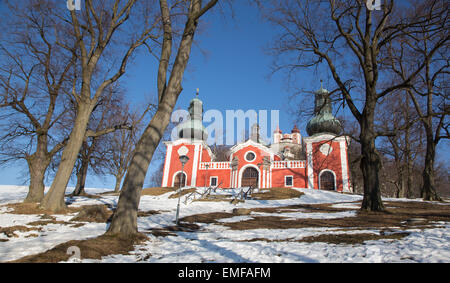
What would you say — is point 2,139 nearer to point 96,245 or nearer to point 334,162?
point 96,245

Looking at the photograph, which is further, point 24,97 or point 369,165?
point 24,97

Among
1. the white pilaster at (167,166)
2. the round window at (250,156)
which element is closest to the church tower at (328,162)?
the round window at (250,156)

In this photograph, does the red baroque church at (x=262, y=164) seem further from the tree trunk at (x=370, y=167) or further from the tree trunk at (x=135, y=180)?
the tree trunk at (x=135, y=180)

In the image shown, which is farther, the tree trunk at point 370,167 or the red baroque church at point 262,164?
the red baroque church at point 262,164

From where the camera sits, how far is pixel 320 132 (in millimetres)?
28609

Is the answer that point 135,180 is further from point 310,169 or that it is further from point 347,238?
point 310,169

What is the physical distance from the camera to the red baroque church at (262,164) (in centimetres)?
2659

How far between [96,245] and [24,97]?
415 inches

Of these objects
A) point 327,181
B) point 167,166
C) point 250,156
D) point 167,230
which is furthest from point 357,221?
point 167,166

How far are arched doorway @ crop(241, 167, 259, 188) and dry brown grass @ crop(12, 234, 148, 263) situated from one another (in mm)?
25373

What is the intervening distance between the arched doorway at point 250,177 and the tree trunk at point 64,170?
874 inches

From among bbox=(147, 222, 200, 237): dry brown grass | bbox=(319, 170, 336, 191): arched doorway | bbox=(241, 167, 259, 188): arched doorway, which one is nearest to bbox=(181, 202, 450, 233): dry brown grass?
bbox=(147, 222, 200, 237): dry brown grass

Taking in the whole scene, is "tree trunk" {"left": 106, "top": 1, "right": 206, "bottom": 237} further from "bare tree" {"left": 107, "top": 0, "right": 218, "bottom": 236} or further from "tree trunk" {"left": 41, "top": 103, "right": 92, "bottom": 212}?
"tree trunk" {"left": 41, "top": 103, "right": 92, "bottom": 212}
